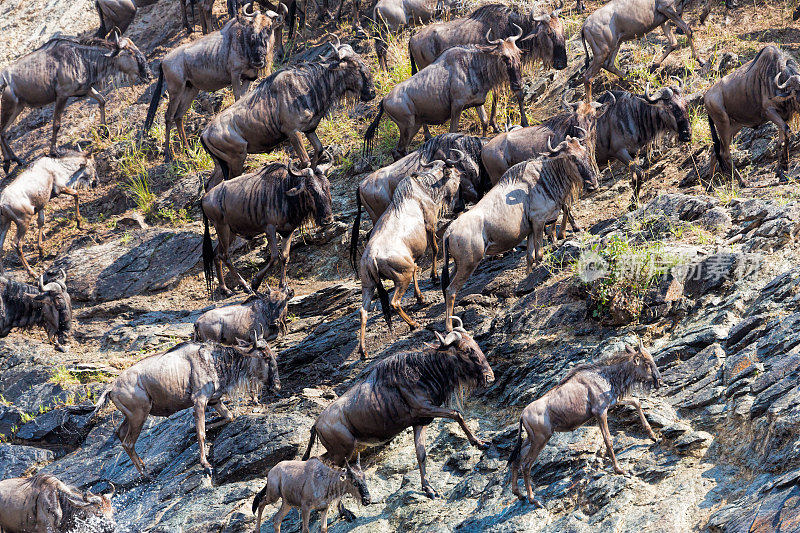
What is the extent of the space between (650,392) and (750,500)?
5.59ft

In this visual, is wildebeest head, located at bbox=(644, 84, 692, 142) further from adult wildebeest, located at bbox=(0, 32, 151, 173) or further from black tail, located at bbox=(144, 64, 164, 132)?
adult wildebeest, located at bbox=(0, 32, 151, 173)

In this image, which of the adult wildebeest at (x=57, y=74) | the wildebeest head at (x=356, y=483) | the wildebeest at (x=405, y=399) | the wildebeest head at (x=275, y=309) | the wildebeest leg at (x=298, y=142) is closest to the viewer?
the wildebeest head at (x=356, y=483)

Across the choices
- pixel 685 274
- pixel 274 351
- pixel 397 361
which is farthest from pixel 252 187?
pixel 685 274

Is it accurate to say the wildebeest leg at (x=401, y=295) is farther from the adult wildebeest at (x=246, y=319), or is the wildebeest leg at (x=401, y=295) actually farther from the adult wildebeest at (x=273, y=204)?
the adult wildebeest at (x=273, y=204)

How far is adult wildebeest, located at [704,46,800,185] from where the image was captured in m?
10.8

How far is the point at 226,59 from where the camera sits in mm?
15125

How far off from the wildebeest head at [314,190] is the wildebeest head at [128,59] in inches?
243

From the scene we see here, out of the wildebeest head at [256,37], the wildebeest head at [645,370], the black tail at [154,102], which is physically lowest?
the wildebeest head at [645,370]

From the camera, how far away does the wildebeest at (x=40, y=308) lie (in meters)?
12.9

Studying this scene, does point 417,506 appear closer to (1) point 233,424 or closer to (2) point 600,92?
(1) point 233,424

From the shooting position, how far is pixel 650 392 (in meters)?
8.16

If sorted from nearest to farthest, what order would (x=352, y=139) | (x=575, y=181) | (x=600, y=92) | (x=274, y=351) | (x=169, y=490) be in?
(x=169, y=490) → (x=575, y=181) → (x=274, y=351) → (x=600, y=92) → (x=352, y=139)

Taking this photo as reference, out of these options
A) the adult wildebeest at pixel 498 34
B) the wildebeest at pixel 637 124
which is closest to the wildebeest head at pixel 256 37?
the adult wildebeest at pixel 498 34

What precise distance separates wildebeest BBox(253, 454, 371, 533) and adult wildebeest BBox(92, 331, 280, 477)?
1.66m
